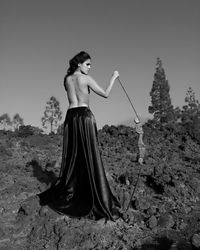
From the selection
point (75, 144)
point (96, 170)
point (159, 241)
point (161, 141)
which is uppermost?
point (161, 141)

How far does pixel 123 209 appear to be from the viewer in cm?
433

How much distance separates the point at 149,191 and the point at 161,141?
4938mm

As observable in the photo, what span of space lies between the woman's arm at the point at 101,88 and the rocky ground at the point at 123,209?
58.1 inches

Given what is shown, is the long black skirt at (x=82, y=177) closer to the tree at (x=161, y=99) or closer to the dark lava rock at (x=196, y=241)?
the dark lava rock at (x=196, y=241)

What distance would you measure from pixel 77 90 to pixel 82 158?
0.85 m

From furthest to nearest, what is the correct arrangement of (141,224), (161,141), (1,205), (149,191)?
(161,141) < (149,191) < (1,205) < (141,224)

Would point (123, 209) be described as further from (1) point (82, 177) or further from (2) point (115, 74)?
(2) point (115, 74)

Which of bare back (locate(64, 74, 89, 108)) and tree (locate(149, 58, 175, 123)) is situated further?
tree (locate(149, 58, 175, 123))

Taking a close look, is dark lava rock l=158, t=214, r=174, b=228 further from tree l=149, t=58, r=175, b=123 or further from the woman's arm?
tree l=149, t=58, r=175, b=123

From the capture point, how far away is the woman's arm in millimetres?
3910

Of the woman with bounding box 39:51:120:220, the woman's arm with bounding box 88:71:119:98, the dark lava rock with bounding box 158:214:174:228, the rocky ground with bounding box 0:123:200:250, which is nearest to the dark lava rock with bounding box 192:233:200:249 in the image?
the rocky ground with bounding box 0:123:200:250

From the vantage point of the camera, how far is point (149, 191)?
206 inches

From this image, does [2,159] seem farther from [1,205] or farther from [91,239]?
[91,239]

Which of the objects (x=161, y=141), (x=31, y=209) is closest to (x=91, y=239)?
(x=31, y=209)
